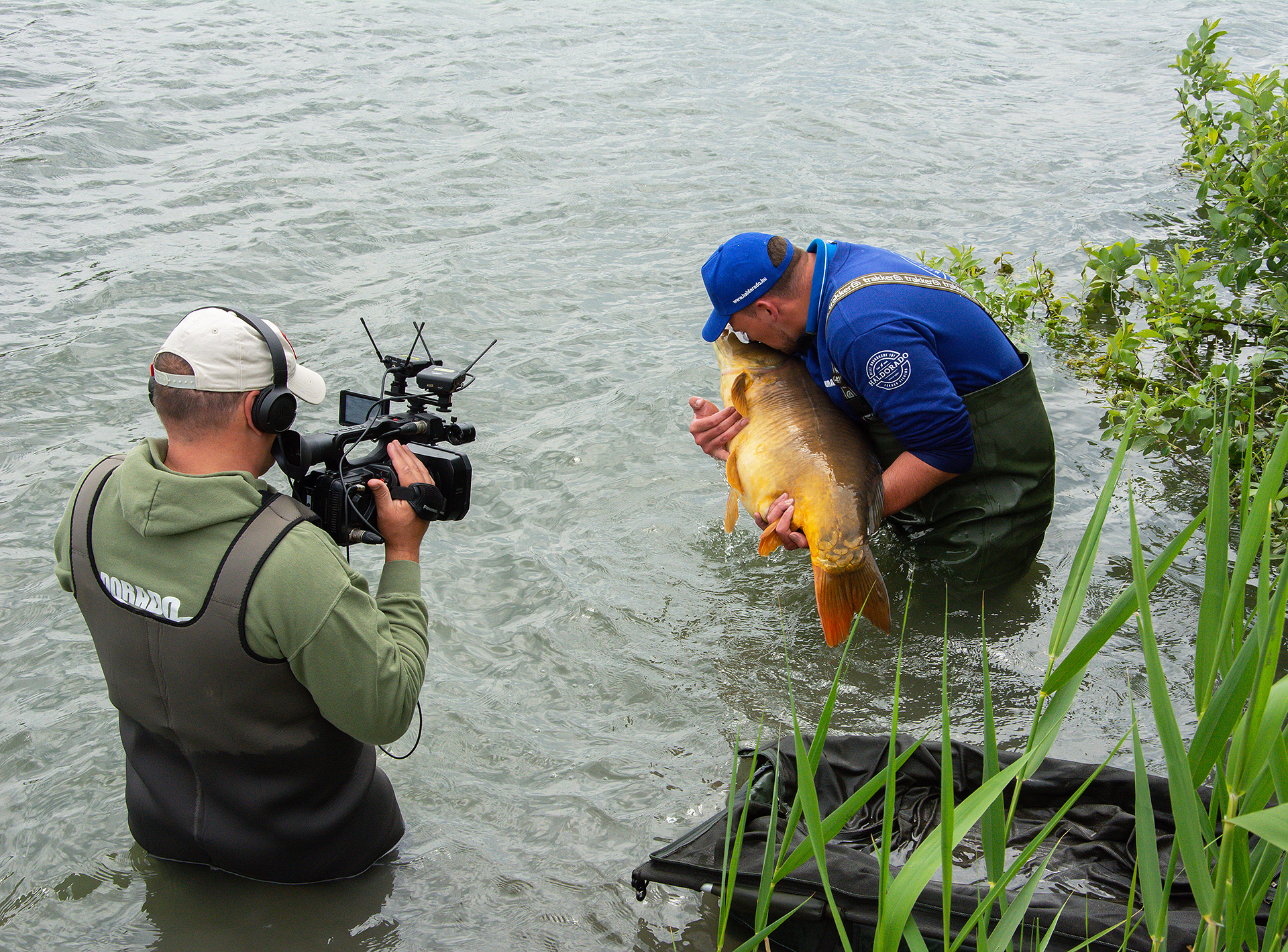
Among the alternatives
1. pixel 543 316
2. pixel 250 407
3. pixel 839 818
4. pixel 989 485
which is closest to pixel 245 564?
pixel 250 407

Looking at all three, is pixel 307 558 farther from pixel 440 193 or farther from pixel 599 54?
pixel 599 54

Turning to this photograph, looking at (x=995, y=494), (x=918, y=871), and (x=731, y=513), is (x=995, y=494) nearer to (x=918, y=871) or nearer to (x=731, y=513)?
(x=731, y=513)

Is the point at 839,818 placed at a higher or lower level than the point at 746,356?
lower

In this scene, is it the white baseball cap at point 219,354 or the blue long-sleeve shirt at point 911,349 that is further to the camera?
the blue long-sleeve shirt at point 911,349

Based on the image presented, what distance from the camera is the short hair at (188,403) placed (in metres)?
2.59

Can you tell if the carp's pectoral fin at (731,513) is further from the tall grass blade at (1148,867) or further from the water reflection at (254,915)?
the tall grass blade at (1148,867)

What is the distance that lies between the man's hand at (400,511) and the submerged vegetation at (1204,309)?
2.80 meters

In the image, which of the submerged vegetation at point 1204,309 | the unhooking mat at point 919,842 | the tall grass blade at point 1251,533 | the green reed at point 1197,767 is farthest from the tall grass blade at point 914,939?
the submerged vegetation at point 1204,309

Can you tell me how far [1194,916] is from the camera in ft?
8.47

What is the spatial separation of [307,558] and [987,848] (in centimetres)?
167

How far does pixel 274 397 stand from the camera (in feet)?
8.73

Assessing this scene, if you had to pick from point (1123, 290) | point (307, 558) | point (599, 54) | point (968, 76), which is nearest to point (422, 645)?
point (307, 558)

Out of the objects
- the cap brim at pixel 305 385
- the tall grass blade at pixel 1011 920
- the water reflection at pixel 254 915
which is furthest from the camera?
the water reflection at pixel 254 915

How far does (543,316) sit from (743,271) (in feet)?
12.1
